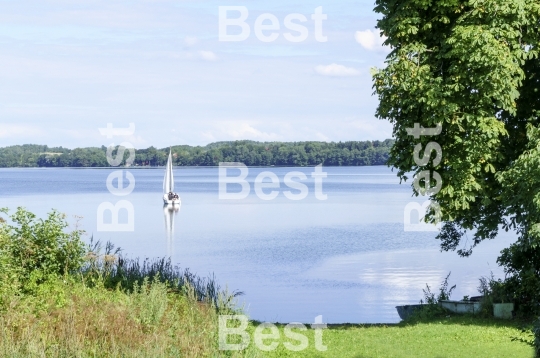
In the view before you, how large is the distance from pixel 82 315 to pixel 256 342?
10.1 ft

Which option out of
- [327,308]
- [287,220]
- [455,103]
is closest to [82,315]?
[455,103]

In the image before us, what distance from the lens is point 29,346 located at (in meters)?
10.4

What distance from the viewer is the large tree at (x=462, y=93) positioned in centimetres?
1524

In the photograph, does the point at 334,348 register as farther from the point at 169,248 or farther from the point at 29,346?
the point at 169,248

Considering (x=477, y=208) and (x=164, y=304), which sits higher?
(x=477, y=208)

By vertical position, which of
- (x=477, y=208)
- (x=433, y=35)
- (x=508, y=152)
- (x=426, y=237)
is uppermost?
(x=433, y=35)

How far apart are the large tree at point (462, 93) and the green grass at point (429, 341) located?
72.8 inches

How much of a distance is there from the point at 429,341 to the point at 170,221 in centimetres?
4291

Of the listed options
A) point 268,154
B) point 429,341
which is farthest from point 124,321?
point 268,154

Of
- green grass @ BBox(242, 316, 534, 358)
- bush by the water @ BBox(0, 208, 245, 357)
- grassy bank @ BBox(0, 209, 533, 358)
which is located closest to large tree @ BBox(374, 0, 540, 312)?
green grass @ BBox(242, 316, 534, 358)

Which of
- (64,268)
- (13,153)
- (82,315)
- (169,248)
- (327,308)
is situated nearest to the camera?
(82,315)

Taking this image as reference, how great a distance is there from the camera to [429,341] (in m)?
14.3

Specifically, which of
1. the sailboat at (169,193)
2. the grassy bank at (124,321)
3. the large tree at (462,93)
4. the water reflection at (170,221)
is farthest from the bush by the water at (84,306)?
the sailboat at (169,193)

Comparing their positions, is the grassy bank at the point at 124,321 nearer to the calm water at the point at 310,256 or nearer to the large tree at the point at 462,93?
the calm water at the point at 310,256
